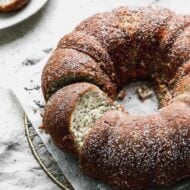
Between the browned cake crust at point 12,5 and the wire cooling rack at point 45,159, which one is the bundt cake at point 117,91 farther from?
the browned cake crust at point 12,5

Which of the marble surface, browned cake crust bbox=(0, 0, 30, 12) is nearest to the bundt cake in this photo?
the marble surface

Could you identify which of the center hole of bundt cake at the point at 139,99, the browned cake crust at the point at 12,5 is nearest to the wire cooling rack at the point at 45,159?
the center hole of bundt cake at the point at 139,99

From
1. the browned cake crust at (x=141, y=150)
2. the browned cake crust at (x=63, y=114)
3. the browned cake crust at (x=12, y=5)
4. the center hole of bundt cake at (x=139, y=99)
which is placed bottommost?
the center hole of bundt cake at (x=139, y=99)

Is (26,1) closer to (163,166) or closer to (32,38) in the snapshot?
(32,38)

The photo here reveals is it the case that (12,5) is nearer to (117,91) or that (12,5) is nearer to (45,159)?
(117,91)

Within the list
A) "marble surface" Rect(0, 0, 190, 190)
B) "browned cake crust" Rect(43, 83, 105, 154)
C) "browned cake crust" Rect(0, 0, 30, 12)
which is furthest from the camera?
"browned cake crust" Rect(0, 0, 30, 12)

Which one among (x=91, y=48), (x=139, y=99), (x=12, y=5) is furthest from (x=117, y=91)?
(x=12, y=5)

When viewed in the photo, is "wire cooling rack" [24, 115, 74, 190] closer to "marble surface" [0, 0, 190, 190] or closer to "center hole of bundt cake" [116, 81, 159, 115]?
"marble surface" [0, 0, 190, 190]

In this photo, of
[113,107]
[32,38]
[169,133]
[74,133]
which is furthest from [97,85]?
[32,38]
